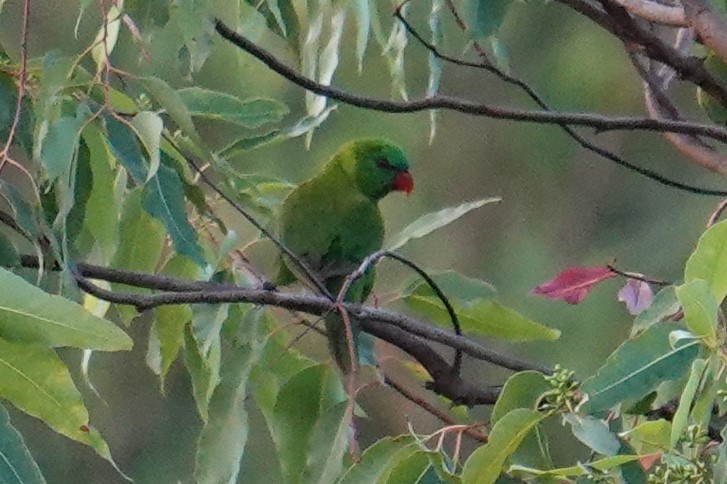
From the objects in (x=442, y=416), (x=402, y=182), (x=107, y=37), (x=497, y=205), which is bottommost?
(x=497, y=205)

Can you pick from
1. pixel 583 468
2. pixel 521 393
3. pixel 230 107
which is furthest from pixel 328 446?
pixel 230 107

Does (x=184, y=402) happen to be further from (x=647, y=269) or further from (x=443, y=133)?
(x=647, y=269)

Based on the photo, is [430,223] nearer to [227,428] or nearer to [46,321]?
[227,428]

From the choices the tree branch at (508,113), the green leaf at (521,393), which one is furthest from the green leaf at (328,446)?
the tree branch at (508,113)

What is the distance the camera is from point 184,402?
425cm

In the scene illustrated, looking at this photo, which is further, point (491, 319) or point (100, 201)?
point (491, 319)

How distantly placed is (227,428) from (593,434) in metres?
0.33

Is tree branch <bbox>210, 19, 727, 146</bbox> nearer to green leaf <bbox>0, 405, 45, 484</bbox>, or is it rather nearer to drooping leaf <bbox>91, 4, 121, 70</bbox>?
drooping leaf <bbox>91, 4, 121, 70</bbox>

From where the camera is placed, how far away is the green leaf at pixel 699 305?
2.42ft

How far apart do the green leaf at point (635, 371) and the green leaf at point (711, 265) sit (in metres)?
0.05

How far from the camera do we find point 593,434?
0.83 m

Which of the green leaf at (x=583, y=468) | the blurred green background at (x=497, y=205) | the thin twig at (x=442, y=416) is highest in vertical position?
the green leaf at (x=583, y=468)

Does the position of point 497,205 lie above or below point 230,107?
below

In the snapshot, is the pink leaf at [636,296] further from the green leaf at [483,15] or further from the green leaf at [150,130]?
the green leaf at [150,130]
